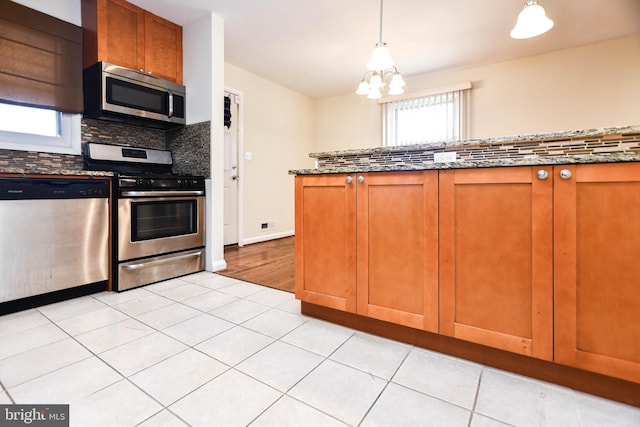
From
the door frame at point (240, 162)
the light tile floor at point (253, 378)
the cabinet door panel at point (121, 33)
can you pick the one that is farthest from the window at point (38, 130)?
the door frame at point (240, 162)

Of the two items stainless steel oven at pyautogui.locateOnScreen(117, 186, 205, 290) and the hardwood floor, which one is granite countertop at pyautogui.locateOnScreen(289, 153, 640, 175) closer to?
the hardwood floor

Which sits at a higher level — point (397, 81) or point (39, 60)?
point (397, 81)

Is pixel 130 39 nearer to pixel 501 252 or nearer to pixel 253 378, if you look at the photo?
pixel 253 378

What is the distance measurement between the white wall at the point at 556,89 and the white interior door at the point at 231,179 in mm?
2911

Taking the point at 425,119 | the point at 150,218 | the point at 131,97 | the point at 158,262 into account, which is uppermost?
the point at 425,119

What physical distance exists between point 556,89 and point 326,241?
13.7 ft

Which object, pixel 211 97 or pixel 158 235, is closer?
pixel 158 235

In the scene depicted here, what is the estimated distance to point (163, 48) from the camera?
303 centimetres

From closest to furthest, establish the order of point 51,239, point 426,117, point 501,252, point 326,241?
point 501,252, point 326,241, point 51,239, point 426,117

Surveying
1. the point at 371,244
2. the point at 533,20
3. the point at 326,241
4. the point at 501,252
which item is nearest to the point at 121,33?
the point at 326,241

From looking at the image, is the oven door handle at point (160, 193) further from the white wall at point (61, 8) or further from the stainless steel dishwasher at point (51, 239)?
the white wall at point (61, 8)

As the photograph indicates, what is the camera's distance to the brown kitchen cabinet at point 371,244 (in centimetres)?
144

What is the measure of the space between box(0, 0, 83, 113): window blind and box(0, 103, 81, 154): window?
0.12 m

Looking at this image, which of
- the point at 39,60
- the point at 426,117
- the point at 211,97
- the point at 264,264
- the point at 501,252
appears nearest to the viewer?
the point at 501,252
